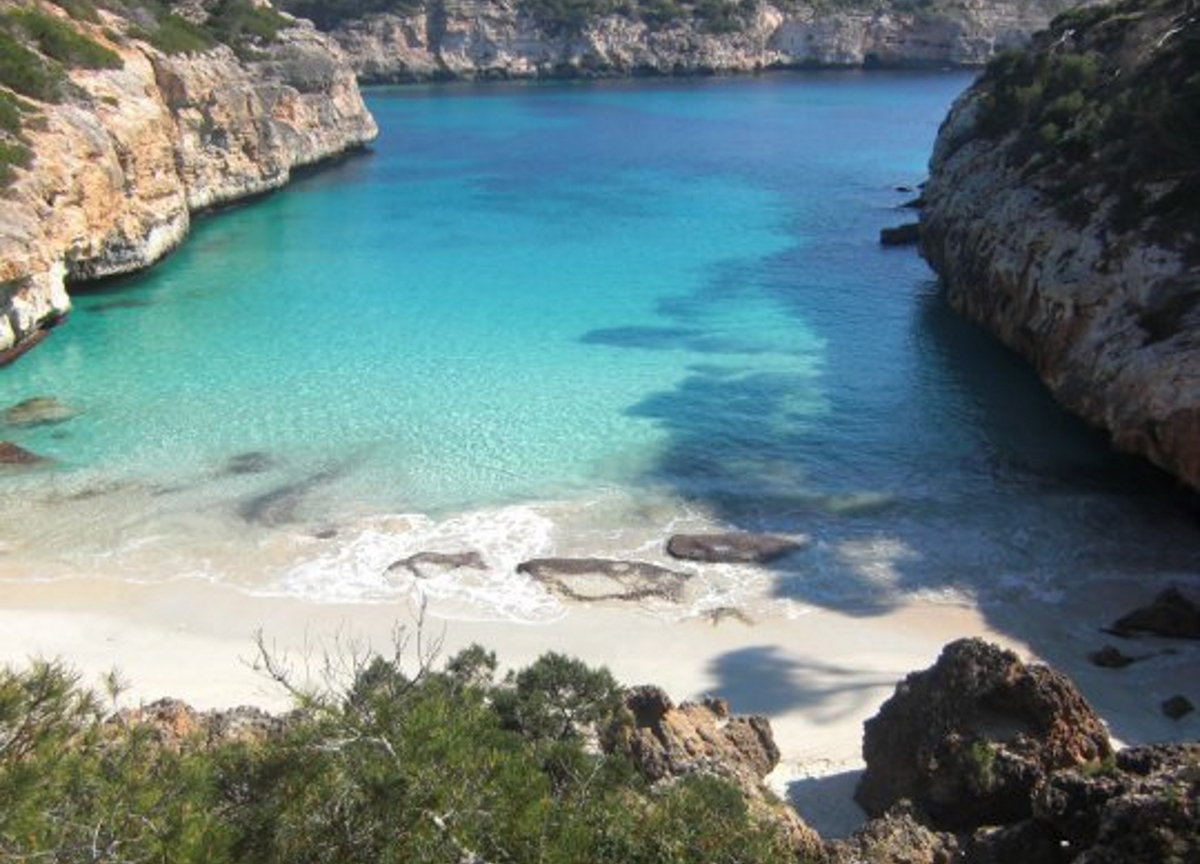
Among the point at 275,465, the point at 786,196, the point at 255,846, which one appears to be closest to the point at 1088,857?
the point at 255,846

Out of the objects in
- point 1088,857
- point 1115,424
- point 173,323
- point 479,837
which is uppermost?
point 479,837

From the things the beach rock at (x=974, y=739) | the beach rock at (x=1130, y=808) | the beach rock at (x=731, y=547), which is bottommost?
the beach rock at (x=731, y=547)

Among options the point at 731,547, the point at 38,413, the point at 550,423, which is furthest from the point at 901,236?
the point at 38,413

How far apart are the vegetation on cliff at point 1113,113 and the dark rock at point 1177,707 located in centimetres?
945

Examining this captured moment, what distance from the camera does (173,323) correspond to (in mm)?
30438

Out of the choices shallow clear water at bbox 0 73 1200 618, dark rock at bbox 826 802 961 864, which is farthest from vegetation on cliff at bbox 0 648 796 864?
shallow clear water at bbox 0 73 1200 618

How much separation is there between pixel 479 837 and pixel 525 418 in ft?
55.4

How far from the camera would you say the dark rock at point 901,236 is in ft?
129

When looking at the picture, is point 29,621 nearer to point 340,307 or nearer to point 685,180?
point 340,307

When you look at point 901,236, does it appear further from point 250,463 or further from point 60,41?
point 60,41

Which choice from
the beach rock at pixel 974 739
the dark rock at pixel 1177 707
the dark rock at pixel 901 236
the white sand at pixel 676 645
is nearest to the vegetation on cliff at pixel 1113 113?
the dark rock at pixel 901 236

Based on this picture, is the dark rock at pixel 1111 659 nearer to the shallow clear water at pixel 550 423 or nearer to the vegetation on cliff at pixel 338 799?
the shallow clear water at pixel 550 423

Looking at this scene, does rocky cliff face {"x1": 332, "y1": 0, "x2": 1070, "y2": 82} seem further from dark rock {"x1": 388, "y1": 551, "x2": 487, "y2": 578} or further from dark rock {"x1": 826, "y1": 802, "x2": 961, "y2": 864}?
dark rock {"x1": 826, "y1": 802, "x2": 961, "y2": 864}

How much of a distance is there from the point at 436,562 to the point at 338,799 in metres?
11.2
